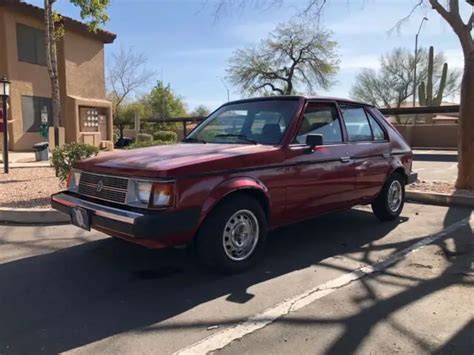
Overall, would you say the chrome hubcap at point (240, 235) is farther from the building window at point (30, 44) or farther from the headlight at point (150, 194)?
the building window at point (30, 44)

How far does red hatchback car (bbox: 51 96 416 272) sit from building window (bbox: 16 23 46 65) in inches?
635

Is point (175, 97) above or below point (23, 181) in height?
above

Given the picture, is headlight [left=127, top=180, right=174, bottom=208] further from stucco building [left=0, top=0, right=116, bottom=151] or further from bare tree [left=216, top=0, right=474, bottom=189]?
stucco building [left=0, top=0, right=116, bottom=151]

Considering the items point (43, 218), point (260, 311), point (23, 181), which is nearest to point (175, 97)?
point (23, 181)

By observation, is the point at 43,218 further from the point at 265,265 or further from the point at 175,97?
the point at 175,97

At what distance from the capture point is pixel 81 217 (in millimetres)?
4203

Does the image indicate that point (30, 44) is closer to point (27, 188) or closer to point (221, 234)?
point (27, 188)

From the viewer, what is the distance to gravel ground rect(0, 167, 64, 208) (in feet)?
23.4

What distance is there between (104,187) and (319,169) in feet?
7.37

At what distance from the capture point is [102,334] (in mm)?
3127

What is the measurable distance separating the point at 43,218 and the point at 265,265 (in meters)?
3.44

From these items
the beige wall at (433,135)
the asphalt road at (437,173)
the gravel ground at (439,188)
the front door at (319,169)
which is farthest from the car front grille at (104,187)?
the beige wall at (433,135)

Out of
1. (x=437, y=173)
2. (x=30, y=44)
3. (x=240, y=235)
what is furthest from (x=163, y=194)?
(x=30, y=44)

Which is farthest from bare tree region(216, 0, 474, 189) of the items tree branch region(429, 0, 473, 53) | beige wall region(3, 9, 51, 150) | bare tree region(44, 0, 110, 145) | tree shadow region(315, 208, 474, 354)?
beige wall region(3, 9, 51, 150)
